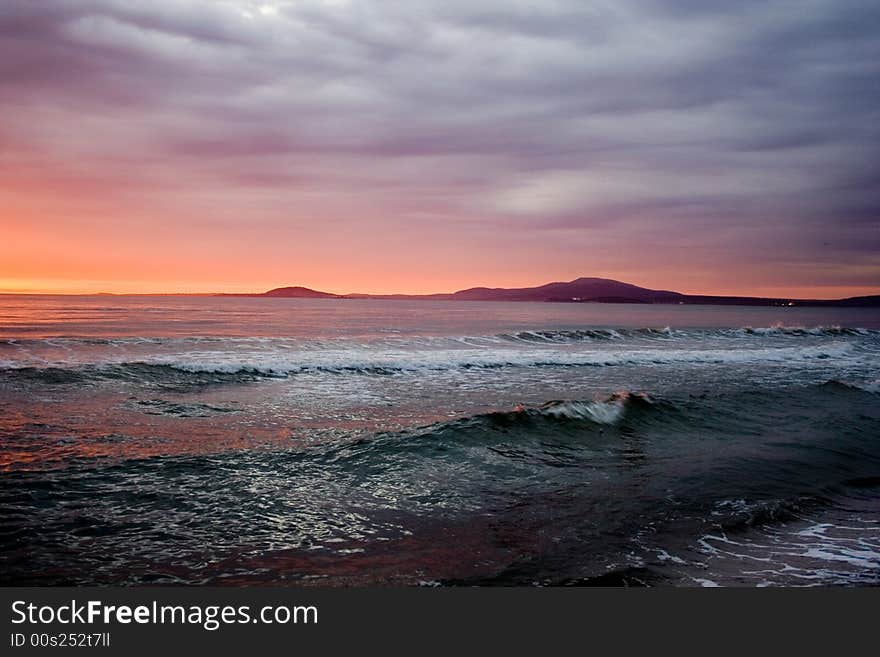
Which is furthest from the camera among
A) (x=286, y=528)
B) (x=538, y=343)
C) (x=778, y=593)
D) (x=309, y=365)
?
(x=538, y=343)

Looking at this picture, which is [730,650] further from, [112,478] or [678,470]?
[112,478]

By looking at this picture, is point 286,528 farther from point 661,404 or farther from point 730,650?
point 661,404

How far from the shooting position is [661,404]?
14656 millimetres

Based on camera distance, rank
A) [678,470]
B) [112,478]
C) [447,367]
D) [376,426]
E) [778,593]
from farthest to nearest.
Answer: [447,367], [376,426], [678,470], [112,478], [778,593]

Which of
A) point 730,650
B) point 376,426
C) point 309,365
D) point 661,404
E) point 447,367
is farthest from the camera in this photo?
point 447,367

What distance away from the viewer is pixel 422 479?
8656mm

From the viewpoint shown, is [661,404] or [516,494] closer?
[516,494]

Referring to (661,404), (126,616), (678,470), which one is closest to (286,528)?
(126,616)

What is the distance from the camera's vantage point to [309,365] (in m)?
21.6

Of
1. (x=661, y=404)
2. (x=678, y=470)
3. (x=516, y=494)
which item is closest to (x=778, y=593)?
(x=516, y=494)

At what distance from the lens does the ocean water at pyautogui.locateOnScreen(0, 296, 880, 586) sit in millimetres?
5660

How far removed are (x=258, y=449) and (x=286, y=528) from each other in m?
3.61

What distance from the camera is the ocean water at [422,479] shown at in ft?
18.6

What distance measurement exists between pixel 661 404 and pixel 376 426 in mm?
7708
